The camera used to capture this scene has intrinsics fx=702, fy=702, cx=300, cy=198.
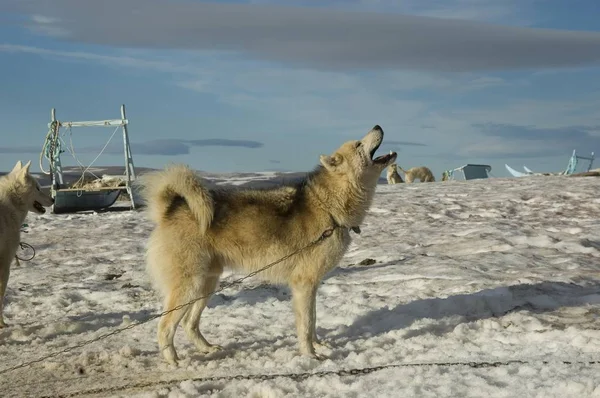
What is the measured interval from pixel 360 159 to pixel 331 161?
273mm

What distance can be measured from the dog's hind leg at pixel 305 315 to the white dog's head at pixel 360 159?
3.69 feet

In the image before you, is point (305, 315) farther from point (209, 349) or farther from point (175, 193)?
point (175, 193)

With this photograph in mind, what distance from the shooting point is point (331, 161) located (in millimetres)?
6570

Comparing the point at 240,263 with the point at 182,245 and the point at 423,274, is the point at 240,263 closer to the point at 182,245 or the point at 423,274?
the point at 182,245

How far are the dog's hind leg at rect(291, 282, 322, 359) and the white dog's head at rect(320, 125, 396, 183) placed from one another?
1.12 m

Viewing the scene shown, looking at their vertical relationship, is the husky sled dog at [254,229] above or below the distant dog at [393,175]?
above

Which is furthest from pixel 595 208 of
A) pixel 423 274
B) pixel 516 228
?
pixel 423 274

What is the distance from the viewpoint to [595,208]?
14633mm

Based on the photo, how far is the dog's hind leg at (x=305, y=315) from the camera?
6188 mm

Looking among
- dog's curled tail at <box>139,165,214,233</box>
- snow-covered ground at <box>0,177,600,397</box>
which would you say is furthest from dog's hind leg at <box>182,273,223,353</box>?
dog's curled tail at <box>139,165,214,233</box>

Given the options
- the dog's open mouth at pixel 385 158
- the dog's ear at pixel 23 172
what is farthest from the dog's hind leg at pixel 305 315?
the dog's ear at pixel 23 172

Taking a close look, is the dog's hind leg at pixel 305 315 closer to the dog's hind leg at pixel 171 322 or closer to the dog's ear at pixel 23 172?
the dog's hind leg at pixel 171 322

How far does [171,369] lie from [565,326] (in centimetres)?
366

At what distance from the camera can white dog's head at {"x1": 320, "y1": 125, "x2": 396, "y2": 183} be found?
6.56 meters
